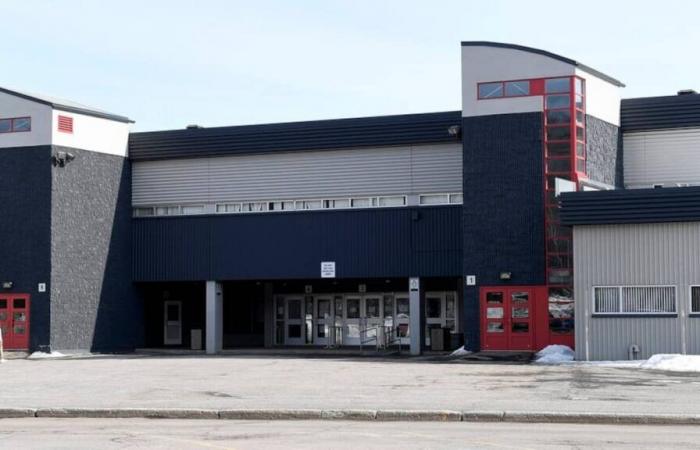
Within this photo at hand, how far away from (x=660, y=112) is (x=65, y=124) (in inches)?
798

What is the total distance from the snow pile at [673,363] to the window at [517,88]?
959cm

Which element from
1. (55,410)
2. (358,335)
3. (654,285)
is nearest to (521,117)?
(654,285)

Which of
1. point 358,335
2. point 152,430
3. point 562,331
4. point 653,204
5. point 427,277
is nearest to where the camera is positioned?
point 152,430

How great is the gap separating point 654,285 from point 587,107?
22.5 feet

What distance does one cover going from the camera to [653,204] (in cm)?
3048

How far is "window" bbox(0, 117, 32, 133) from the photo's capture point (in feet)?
128

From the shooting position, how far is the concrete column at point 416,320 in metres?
37.9

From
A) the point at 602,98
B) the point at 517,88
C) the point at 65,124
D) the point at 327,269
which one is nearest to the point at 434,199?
the point at 327,269

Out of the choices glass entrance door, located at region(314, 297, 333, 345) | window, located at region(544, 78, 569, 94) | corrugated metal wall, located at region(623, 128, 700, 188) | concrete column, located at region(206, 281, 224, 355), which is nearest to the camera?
window, located at region(544, 78, 569, 94)

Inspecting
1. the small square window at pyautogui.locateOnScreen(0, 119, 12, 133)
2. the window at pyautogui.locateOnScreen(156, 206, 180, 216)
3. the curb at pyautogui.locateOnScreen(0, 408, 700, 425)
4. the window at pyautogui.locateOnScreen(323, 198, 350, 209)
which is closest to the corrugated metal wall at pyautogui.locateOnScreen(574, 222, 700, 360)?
the window at pyautogui.locateOnScreen(323, 198, 350, 209)

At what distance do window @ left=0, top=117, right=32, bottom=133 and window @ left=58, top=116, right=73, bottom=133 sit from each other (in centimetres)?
106

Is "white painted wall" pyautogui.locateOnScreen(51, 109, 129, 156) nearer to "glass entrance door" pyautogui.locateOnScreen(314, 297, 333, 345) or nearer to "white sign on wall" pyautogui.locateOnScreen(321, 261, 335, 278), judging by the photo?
"white sign on wall" pyautogui.locateOnScreen(321, 261, 335, 278)

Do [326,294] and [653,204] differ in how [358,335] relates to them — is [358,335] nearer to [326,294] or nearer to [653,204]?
[326,294]

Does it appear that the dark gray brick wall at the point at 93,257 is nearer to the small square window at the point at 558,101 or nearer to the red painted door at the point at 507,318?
the red painted door at the point at 507,318
